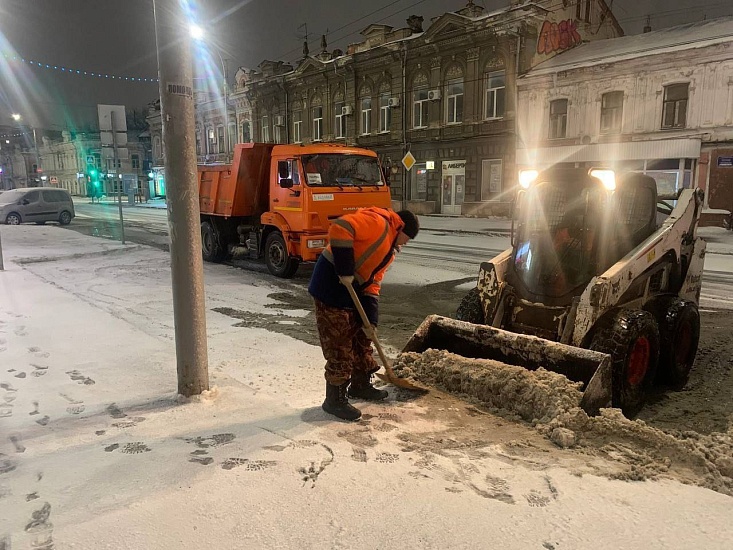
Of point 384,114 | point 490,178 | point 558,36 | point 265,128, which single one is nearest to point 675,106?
point 558,36

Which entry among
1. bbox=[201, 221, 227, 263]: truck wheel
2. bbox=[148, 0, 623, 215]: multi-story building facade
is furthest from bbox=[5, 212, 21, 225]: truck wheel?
bbox=[148, 0, 623, 215]: multi-story building facade

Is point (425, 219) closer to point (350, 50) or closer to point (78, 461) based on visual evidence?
point (350, 50)

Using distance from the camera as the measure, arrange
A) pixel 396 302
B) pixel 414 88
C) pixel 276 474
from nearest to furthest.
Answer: pixel 276 474
pixel 396 302
pixel 414 88

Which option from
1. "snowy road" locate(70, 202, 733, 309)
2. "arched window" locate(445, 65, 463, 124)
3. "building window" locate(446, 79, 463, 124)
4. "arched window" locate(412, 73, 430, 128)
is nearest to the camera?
"snowy road" locate(70, 202, 733, 309)

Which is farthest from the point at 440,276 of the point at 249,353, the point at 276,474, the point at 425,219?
the point at 425,219

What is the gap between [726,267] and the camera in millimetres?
11266

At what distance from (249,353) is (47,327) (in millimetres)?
2545

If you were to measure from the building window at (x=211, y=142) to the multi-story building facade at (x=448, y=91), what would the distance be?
13.4m

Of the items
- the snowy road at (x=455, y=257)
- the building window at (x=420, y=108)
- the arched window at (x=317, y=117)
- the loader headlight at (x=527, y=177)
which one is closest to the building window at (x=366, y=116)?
the building window at (x=420, y=108)

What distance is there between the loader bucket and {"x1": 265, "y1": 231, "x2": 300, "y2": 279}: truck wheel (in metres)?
5.87

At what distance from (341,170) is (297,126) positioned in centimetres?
2816

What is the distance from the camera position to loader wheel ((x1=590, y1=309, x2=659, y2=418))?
399 centimetres

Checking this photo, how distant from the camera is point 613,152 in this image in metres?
22.8

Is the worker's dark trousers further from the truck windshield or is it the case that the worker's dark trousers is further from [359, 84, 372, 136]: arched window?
[359, 84, 372, 136]: arched window
